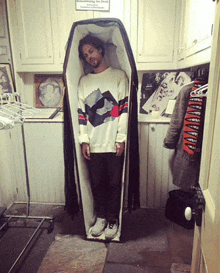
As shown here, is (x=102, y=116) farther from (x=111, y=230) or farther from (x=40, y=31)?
(x=40, y=31)

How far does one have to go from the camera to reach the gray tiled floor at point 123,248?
5.42ft

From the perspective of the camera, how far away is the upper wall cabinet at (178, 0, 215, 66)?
1.31 meters

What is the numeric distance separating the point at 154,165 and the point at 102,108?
2.49 feet

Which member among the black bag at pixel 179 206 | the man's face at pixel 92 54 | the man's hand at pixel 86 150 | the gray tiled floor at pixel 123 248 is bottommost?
the gray tiled floor at pixel 123 248

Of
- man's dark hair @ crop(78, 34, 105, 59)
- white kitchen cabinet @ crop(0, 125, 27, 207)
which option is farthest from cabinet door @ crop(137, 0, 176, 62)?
white kitchen cabinet @ crop(0, 125, 27, 207)

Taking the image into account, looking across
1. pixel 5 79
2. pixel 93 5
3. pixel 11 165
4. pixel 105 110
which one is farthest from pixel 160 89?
pixel 11 165

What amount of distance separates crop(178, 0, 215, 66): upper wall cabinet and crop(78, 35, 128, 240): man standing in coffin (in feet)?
1.78

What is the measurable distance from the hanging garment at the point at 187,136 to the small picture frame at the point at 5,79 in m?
1.64

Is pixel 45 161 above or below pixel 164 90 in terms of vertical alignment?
below

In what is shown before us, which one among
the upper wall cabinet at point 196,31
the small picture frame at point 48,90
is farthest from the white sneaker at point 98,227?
the upper wall cabinet at point 196,31

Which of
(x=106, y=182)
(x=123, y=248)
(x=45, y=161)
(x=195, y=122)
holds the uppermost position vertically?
(x=195, y=122)

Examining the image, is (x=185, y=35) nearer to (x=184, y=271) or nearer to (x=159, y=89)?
(x=159, y=89)

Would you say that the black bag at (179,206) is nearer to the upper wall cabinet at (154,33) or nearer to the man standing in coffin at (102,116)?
the man standing in coffin at (102,116)

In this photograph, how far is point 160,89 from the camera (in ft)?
7.54
